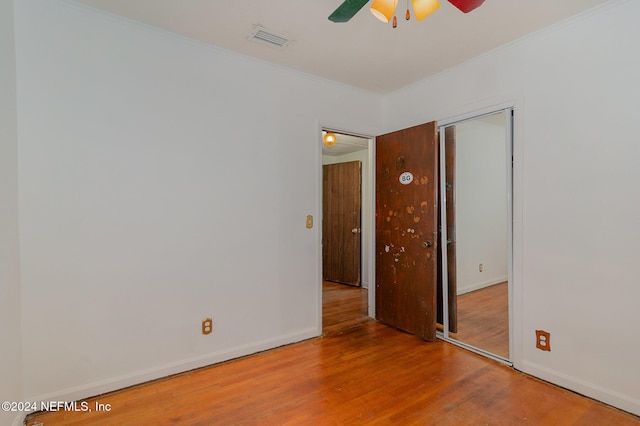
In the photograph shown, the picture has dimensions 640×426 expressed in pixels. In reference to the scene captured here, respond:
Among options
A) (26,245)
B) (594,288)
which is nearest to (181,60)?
(26,245)

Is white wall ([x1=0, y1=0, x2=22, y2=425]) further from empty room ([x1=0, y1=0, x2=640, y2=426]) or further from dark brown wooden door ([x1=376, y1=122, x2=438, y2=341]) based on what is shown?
dark brown wooden door ([x1=376, y1=122, x2=438, y2=341])

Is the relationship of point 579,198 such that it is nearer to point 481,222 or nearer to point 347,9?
point 347,9

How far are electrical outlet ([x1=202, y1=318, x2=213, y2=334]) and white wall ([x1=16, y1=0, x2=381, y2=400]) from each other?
0.04 metres

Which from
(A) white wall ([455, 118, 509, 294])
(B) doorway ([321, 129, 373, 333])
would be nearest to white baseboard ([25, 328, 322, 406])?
(B) doorway ([321, 129, 373, 333])

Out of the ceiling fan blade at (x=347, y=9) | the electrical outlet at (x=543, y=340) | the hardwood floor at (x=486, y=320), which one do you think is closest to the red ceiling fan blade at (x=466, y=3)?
the ceiling fan blade at (x=347, y=9)

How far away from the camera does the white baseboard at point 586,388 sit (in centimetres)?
194

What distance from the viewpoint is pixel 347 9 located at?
1.60 metres

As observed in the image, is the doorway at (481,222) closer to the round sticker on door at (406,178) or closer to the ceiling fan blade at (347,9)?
the round sticker on door at (406,178)

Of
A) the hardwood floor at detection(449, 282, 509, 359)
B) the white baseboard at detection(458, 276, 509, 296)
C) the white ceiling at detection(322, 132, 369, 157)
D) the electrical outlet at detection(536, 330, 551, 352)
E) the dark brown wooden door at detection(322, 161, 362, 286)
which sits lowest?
the hardwood floor at detection(449, 282, 509, 359)

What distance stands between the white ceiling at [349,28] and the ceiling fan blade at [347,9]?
0.41 meters

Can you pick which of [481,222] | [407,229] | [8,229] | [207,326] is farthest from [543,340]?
[8,229]

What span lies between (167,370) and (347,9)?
275 cm

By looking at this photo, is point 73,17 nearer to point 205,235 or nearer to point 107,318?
point 205,235

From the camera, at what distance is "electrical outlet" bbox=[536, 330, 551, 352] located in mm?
2299
